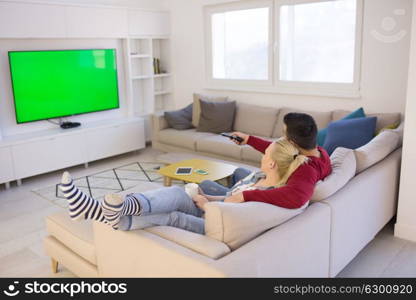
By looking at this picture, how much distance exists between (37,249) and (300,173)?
2.17m

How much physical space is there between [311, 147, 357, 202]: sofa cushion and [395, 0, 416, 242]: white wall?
578 millimetres

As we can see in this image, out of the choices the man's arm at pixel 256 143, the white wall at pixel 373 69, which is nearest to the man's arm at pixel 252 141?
the man's arm at pixel 256 143

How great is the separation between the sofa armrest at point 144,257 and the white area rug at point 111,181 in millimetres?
1865

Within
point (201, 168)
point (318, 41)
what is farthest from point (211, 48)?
point (201, 168)

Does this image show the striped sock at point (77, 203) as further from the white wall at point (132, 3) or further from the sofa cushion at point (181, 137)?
the white wall at point (132, 3)

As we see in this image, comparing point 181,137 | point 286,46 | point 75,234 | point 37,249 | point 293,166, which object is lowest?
point 37,249

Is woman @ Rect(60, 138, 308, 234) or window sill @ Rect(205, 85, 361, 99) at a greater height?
window sill @ Rect(205, 85, 361, 99)

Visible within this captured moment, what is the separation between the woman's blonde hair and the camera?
7.38ft

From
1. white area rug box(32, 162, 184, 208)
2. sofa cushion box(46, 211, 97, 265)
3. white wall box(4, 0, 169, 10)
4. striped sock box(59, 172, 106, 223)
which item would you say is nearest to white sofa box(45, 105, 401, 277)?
sofa cushion box(46, 211, 97, 265)

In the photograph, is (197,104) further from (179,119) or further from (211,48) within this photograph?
(211,48)

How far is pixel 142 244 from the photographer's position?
202 cm

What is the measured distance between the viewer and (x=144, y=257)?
202cm

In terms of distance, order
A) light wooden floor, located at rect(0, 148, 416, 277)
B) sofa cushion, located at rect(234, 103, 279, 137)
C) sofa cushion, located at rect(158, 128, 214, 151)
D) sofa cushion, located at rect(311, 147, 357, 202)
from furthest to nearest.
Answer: sofa cushion, located at rect(158, 128, 214, 151) → sofa cushion, located at rect(234, 103, 279, 137) → light wooden floor, located at rect(0, 148, 416, 277) → sofa cushion, located at rect(311, 147, 357, 202)

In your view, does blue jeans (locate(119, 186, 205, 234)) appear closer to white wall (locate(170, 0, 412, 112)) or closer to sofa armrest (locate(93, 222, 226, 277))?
sofa armrest (locate(93, 222, 226, 277))
